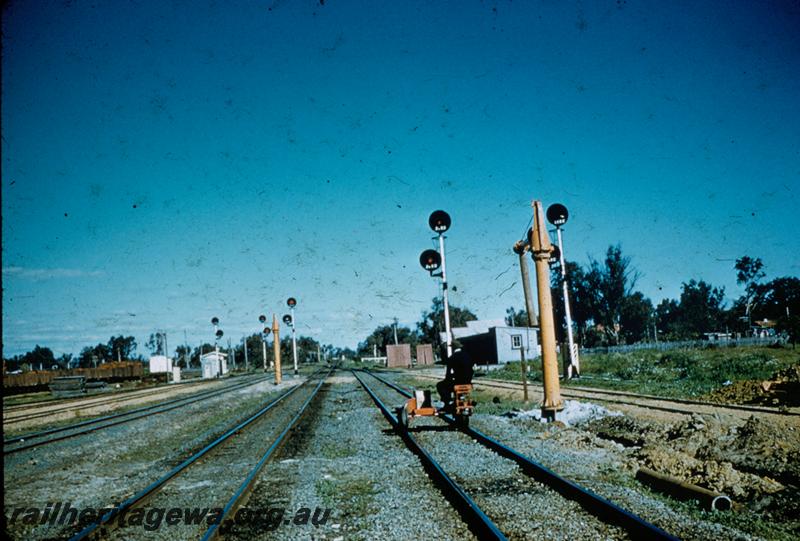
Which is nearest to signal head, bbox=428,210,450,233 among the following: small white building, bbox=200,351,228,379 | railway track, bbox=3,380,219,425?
railway track, bbox=3,380,219,425

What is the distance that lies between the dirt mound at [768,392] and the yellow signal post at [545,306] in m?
6.67

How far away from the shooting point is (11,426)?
20.5 meters

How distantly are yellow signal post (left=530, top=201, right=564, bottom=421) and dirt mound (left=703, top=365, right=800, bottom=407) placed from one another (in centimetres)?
667

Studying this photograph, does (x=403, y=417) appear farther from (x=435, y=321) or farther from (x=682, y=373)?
(x=435, y=321)

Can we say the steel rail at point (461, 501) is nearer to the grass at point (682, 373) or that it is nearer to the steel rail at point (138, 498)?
the steel rail at point (138, 498)

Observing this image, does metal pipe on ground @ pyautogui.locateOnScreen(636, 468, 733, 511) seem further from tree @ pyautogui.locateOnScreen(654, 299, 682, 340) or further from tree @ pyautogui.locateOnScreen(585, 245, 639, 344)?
tree @ pyautogui.locateOnScreen(654, 299, 682, 340)

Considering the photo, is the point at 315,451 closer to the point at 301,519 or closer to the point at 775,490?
the point at 301,519

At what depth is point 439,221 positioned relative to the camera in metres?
17.5

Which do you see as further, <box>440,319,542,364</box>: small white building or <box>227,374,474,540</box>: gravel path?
<box>440,319,542,364</box>: small white building

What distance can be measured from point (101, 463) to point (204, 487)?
4538 millimetres

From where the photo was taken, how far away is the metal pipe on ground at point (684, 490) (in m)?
5.54

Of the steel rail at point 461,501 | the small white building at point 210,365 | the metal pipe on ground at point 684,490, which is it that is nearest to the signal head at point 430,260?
the steel rail at point 461,501

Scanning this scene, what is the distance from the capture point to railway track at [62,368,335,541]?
230 inches

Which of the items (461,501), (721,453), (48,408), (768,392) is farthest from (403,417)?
(48,408)
